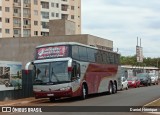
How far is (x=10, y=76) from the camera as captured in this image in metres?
28.5

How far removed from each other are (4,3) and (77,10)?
24943 mm

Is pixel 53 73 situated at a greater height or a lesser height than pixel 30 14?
lesser

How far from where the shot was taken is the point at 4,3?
101562mm

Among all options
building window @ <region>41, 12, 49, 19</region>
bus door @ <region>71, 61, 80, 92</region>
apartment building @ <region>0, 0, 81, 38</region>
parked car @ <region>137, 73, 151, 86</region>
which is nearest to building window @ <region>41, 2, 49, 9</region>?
apartment building @ <region>0, 0, 81, 38</region>

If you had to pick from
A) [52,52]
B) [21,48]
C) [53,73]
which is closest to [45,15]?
[21,48]

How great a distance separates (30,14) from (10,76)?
80.3 metres

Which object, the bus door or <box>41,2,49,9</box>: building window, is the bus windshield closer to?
the bus door

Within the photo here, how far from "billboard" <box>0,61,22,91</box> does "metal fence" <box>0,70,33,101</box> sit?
33cm

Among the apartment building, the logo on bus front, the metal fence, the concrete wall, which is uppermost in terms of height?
the apartment building

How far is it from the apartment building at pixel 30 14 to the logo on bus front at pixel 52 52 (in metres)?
74.0

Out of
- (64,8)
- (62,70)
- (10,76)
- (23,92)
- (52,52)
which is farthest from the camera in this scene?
(64,8)

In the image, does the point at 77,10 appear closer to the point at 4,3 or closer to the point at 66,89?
the point at 4,3

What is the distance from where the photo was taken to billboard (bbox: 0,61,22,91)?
2753cm

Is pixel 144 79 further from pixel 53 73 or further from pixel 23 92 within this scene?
pixel 53 73
